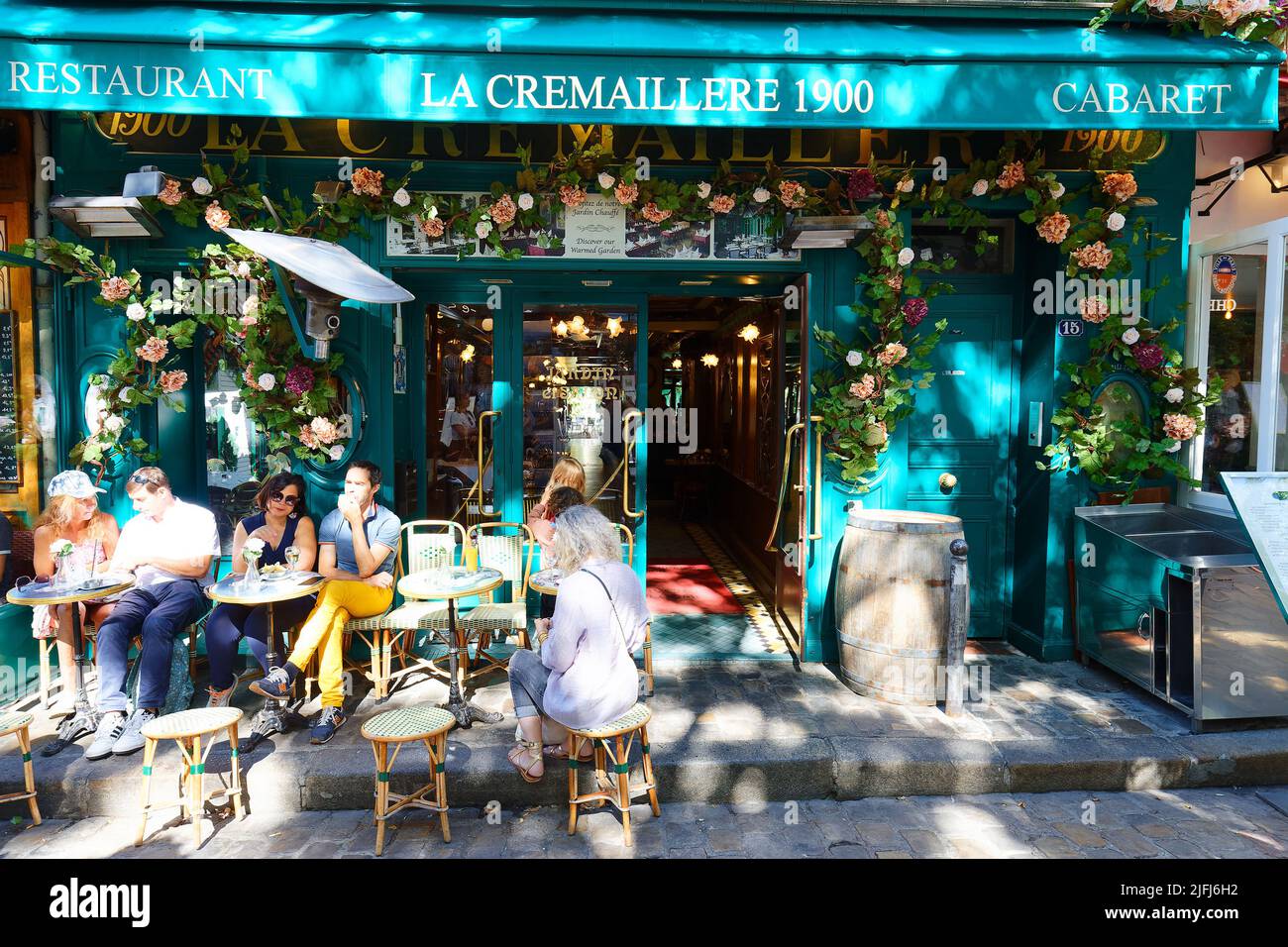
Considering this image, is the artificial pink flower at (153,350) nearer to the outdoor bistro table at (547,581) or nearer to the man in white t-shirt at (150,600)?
the man in white t-shirt at (150,600)

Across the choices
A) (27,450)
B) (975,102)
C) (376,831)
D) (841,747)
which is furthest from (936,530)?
(27,450)

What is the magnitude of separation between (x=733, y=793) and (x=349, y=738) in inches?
78.8

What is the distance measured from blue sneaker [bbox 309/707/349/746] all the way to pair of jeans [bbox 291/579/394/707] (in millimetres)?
37

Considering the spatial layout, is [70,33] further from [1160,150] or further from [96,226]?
[1160,150]

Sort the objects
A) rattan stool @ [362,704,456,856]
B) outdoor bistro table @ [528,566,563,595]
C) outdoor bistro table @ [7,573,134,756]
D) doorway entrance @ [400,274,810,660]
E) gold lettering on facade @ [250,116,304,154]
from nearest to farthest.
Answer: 1. rattan stool @ [362,704,456,856]
2. outdoor bistro table @ [7,573,134,756]
3. outdoor bistro table @ [528,566,563,595]
4. gold lettering on facade @ [250,116,304,154]
5. doorway entrance @ [400,274,810,660]

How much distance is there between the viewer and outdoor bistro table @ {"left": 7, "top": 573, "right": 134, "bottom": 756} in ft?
12.8

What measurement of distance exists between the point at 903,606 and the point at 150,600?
13.9 feet

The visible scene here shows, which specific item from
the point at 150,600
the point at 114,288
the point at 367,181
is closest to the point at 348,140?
the point at 367,181

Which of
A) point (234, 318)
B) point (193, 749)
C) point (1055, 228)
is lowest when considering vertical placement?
point (193, 749)

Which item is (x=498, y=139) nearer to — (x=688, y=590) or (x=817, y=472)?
(x=817, y=472)

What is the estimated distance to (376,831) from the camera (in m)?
3.41

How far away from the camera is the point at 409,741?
3.30 meters

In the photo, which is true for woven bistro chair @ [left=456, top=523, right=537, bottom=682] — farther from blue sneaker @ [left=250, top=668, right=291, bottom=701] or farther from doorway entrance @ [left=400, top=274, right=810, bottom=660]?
blue sneaker @ [left=250, top=668, right=291, bottom=701]

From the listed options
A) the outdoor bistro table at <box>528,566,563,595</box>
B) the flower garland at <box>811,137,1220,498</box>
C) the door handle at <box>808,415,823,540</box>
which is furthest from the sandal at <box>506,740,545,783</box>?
the flower garland at <box>811,137,1220,498</box>
